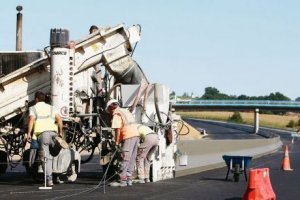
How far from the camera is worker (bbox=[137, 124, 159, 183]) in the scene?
53.1 ft

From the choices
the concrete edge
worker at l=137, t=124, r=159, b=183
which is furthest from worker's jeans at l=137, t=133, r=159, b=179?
the concrete edge

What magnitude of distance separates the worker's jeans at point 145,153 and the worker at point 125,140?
1.76 ft

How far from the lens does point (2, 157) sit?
58.6 feet

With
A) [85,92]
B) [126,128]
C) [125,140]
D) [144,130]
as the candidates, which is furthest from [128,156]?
[85,92]

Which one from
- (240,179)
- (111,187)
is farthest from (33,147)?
(240,179)

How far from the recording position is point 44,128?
49.2 feet

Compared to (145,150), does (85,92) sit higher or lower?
higher

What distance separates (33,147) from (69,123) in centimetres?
183

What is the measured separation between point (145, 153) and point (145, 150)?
71 mm

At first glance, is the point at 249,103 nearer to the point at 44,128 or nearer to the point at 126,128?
the point at 126,128

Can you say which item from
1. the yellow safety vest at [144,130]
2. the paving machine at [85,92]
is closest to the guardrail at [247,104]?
the paving machine at [85,92]

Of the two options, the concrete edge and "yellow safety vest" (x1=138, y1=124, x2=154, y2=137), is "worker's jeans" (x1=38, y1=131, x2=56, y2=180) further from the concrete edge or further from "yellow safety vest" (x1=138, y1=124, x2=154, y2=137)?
the concrete edge

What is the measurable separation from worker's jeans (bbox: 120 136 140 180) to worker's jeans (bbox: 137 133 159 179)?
1.72 ft

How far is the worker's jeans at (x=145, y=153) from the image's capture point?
16172 millimetres
